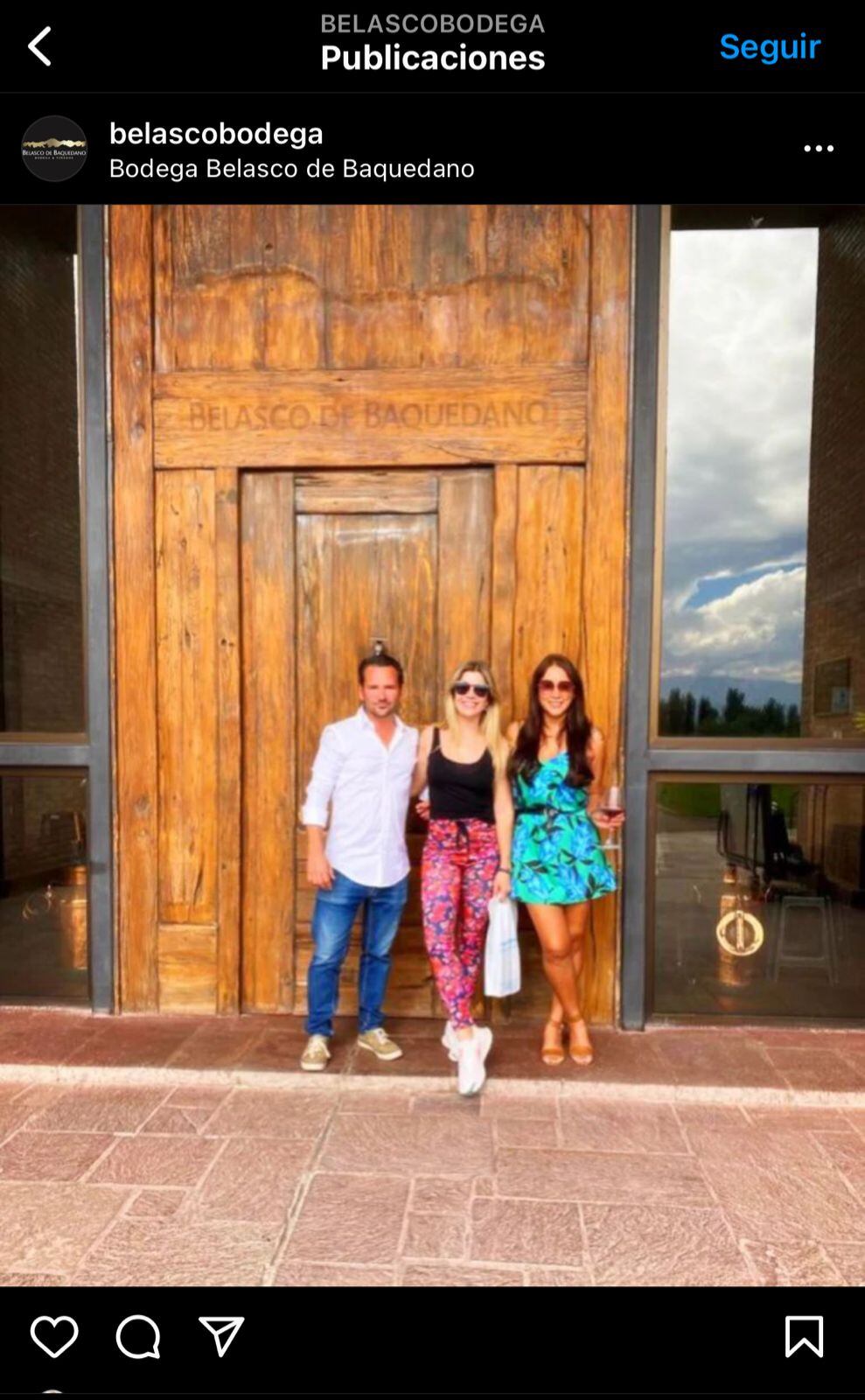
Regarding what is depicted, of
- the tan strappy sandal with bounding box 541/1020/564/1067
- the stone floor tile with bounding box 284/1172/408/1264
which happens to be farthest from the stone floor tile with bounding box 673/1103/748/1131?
the stone floor tile with bounding box 284/1172/408/1264

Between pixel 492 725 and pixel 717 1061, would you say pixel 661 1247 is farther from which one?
pixel 492 725

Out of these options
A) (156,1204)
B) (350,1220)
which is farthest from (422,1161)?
(156,1204)

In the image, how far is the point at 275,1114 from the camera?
3.05 meters

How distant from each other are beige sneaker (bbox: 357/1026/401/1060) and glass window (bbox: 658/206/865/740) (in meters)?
2.16

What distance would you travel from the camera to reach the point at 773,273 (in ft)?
13.2

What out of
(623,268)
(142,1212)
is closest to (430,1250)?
(142,1212)

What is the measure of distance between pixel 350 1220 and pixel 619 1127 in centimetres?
113

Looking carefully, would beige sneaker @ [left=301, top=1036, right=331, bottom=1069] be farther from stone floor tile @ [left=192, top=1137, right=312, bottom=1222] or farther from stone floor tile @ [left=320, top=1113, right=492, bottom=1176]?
stone floor tile @ [left=192, top=1137, right=312, bottom=1222]

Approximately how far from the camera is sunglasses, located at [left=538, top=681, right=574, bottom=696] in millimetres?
3307

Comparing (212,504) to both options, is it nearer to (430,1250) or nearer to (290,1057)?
(290,1057)

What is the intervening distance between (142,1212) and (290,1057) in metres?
1.05
